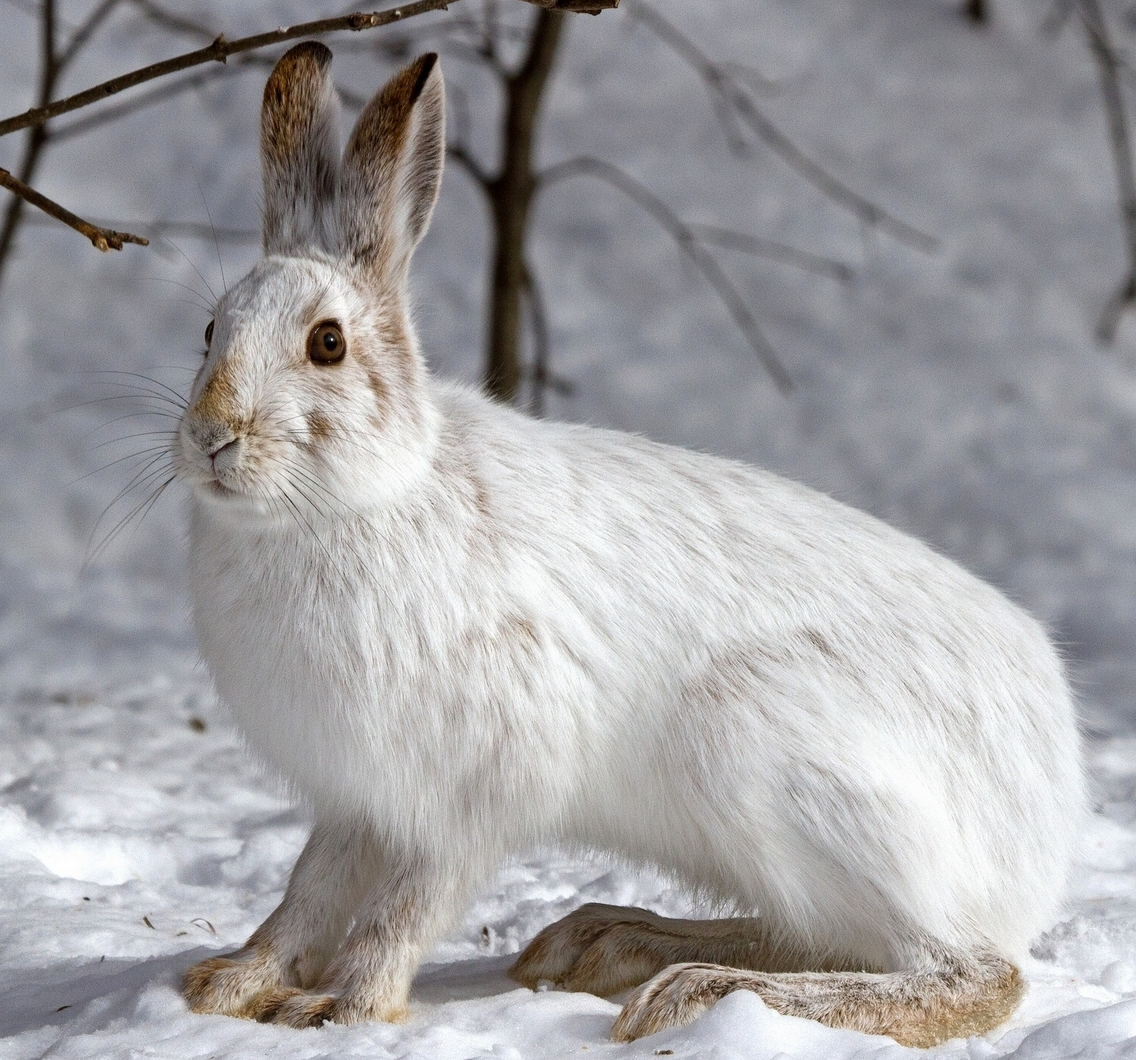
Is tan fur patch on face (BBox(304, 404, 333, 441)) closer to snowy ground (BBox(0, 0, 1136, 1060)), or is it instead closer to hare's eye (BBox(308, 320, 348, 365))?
hare's eye (BBox(308, 320, 348, 365))

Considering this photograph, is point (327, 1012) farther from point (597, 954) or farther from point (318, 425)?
point (318, 425)

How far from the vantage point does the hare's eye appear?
2592 mm

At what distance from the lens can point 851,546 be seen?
2.93 metres

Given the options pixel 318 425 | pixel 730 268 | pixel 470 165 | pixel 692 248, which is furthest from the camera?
pixel 730 268

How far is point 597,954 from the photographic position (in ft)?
9.53

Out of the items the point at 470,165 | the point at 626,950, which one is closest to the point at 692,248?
the point at 470,165

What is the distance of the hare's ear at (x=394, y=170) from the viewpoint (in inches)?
104

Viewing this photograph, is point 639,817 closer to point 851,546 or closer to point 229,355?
point 851,546

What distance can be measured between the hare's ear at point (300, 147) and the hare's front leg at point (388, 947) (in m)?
1.09

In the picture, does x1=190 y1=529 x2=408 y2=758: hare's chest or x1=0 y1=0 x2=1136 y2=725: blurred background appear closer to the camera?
x1=190 y1=529 x2=408 y2=758: hare's chest

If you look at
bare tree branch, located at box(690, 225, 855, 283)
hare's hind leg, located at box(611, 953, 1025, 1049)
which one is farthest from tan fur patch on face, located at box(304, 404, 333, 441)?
bare tree branch, located at box(690, 225, 855, 283)

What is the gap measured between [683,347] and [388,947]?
18.3 ft

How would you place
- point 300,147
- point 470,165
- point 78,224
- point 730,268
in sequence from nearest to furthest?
point 78,224 < point 300,147 < point 470,165 < point 730,268

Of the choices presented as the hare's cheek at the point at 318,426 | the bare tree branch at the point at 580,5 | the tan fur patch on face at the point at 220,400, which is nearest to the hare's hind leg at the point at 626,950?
the hare's cheek at the point at 318,426
